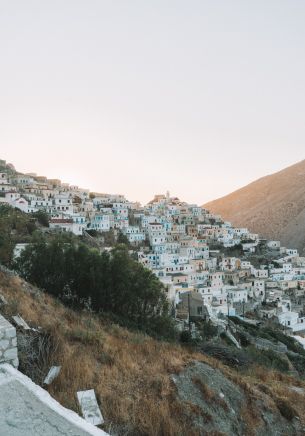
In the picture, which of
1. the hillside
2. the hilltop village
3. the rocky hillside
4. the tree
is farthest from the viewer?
the hillside

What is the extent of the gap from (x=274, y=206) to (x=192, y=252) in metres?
98.5

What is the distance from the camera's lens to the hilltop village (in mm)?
38562

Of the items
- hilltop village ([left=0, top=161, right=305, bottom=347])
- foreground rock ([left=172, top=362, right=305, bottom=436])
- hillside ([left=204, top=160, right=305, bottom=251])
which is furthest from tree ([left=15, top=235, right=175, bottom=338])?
hillside ([left=204, top=160, right=305, bottom=251])

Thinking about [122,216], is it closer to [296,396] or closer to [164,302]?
[164,302]

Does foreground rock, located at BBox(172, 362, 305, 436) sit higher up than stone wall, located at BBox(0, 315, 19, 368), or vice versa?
stone wall, located at BBox(0, 315, 19, 368)

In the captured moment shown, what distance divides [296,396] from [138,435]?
4546mm

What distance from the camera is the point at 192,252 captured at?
174ft

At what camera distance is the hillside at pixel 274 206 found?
4722 inches

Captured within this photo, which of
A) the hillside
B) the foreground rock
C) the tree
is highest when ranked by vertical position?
the hillside

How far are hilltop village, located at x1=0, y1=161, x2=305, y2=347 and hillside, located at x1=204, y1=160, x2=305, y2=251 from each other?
4438 cm

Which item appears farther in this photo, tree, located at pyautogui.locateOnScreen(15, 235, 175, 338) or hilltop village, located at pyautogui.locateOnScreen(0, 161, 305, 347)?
hilltop village, located at pyautogui.locateOnScreen(0, 161, 305, 347)

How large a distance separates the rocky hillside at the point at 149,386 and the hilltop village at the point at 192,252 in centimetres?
1932

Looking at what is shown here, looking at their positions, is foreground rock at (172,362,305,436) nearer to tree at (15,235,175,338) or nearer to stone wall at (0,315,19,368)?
stone wall at (0,315,19,368)

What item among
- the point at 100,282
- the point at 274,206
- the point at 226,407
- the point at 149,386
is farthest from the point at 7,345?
the point at 274,206
